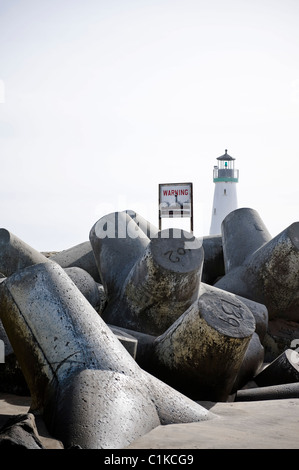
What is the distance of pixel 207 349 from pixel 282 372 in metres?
0.85

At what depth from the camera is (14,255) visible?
6938mm

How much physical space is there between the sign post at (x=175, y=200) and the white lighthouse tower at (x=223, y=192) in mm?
12865

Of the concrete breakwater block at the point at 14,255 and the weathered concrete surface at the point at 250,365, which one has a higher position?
the concrete breakwater block at the point at 14,255

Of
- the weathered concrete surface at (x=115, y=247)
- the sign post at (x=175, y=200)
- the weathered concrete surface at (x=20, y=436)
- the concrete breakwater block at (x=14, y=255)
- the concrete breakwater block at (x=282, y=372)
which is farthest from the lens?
the sign post at (x=175, y=200)

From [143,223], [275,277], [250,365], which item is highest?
[143,223]

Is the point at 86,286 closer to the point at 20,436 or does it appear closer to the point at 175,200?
the point at 20,436

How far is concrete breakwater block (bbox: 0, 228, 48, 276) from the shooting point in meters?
6.89

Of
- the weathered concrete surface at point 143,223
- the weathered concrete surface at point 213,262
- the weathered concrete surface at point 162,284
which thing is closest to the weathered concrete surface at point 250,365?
the weathered concrete surface at point 162,284

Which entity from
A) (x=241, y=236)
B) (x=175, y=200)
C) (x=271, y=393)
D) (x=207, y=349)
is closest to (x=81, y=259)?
(x=241, y=236)

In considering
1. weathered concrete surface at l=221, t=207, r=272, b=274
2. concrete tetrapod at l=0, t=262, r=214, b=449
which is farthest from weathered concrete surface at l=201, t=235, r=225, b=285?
concrete tetrapod at l=0, t=262, r=214, b=449

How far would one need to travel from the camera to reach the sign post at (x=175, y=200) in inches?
555

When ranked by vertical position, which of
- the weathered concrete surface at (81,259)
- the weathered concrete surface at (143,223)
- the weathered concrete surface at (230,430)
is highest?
the weathered concrete surface at (143,223)

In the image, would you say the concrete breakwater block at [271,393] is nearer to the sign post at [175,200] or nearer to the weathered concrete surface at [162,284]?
the weathered concrete surface at [162,284]
